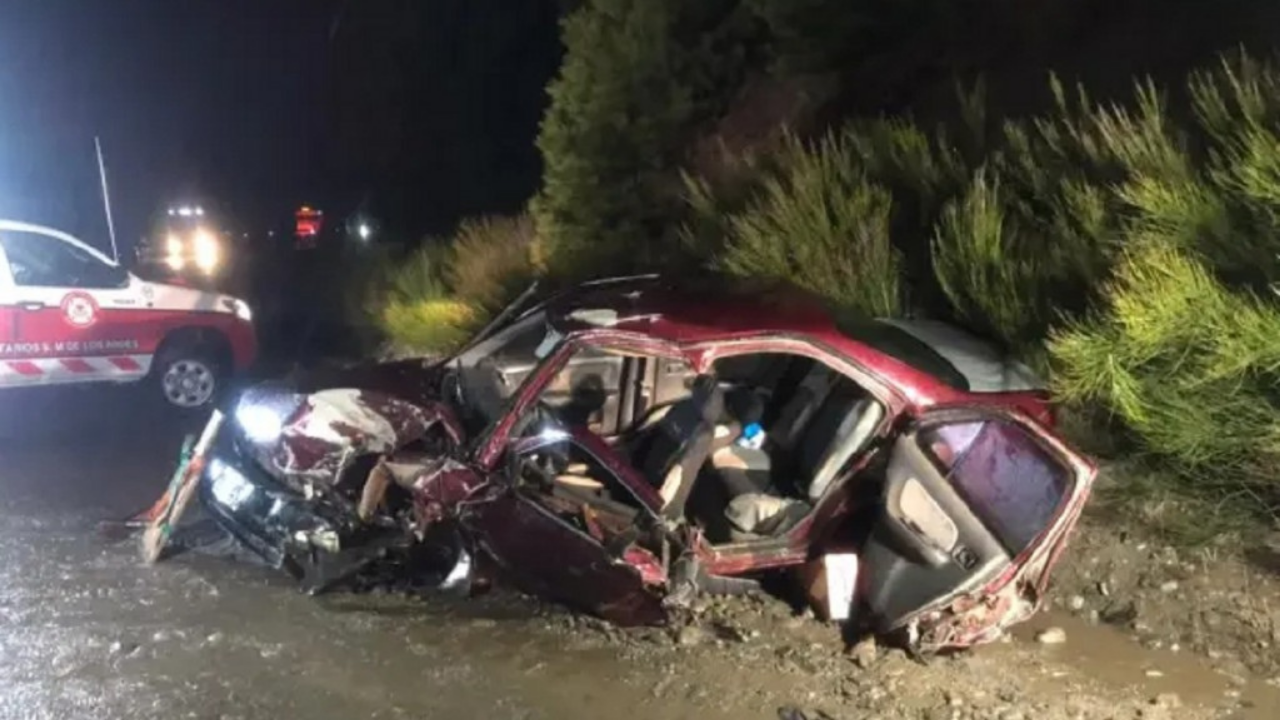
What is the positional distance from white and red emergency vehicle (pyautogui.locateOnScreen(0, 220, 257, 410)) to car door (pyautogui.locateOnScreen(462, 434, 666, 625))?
638 cm

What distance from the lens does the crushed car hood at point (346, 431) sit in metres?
6.42

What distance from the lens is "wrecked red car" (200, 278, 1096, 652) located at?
5.43 metres

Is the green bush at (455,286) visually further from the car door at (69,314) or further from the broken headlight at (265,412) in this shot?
the broken headlight at (265,412)

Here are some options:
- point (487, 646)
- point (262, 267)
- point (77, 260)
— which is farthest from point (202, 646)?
point (262, 267)

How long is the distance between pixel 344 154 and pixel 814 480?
25.4 meters

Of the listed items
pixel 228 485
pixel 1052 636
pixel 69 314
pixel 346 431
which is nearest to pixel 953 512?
pixel 1052 636

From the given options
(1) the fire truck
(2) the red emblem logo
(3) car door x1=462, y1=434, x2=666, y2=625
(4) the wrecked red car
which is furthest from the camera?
(1) the fire truck

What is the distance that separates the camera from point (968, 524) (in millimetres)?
5398

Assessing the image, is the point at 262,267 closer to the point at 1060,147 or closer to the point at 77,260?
the point at 77,260

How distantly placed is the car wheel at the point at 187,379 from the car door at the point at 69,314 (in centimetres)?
22

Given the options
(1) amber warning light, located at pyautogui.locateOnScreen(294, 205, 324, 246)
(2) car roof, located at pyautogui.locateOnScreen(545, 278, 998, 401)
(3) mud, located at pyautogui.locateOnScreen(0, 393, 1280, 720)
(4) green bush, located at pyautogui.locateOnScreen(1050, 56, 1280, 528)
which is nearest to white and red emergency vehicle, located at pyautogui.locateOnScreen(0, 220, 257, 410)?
(3) mud, located at pyautogui.locateOnScreen(0, 393, 1280, 720)

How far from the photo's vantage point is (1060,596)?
6.17 metres

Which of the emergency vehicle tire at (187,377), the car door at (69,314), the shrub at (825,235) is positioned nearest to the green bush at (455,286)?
the emergency vehicle tire at (187,377)

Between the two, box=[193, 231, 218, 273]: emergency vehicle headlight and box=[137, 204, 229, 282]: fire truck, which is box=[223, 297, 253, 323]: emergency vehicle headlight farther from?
box=[193, 231, 218, 273]: emergency vehicle headlight
